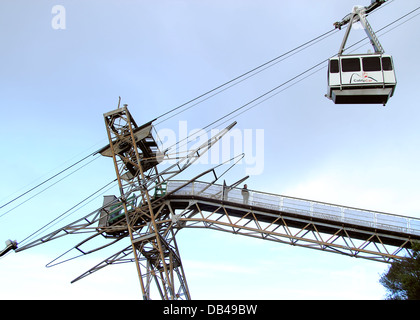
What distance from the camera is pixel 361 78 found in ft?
70.5

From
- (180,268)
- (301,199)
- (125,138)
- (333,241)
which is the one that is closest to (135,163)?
(125,138)

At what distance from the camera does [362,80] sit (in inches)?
842

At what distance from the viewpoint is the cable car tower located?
21359mm

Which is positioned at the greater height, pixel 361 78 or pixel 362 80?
pixel 361 78

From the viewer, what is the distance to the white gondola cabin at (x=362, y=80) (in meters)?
21.3

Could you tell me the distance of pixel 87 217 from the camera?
88.9 ft

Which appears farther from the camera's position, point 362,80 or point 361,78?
point 361,78

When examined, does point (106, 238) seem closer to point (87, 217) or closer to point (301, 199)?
point (87, 217)

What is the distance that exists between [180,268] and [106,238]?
5.32 metres

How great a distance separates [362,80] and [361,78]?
0.16m

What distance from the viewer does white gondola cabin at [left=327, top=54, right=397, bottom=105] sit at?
21.3 m

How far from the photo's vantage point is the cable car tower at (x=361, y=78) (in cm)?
2136
